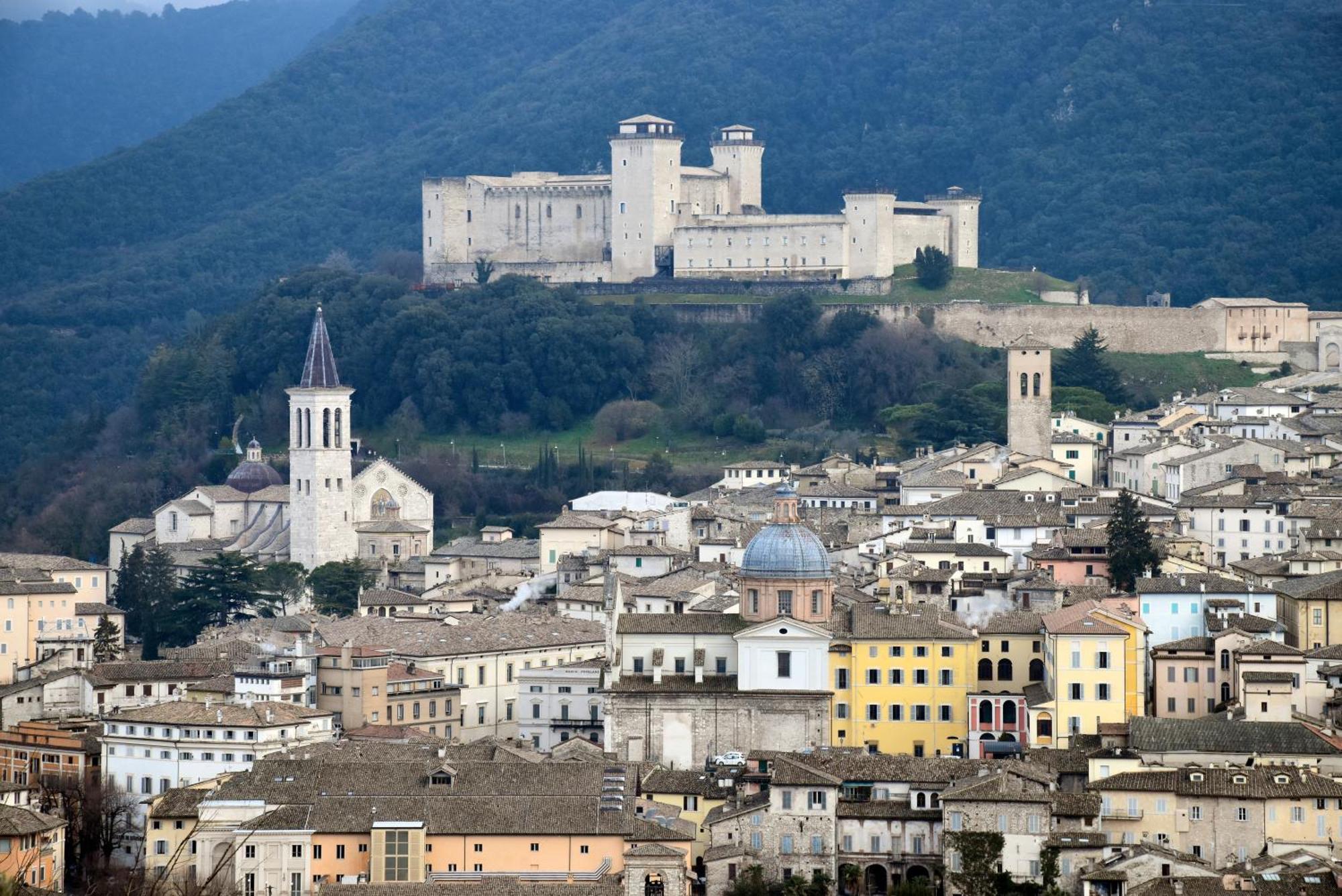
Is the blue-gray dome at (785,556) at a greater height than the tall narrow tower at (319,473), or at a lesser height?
lesser

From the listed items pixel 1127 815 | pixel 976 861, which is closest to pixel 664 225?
pixel 1127 815

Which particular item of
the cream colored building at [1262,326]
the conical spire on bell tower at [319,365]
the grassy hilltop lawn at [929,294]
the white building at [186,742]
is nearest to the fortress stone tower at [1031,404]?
the conical spire on bell tower at [319,365]

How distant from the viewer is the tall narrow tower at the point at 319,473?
70.8 m

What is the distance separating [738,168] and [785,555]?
5022 centimetres

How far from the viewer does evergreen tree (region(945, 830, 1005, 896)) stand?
36.9 metres

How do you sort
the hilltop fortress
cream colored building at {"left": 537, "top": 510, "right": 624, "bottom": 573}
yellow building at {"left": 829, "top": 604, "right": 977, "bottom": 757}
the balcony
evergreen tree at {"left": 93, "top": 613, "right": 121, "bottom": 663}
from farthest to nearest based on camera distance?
1. the hilltop fortress
2. cream colored building at {"left": 537, "top": 510, "right": 624, "bottom": 573}
3. evergreen tree at {"left": 93, "top": 613, "right": 121, "bottom": 663}
4. yellow building at {"left": 829, "top": 604, "right": 977, "bottom": 757}
5. the balcony

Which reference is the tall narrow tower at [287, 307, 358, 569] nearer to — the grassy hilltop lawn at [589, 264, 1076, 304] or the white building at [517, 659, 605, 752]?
the grassy hilltop lawn at [589, 264, 1076, 304]

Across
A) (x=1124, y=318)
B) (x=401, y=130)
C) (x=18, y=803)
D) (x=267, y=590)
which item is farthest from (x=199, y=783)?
(x=401, y=130)

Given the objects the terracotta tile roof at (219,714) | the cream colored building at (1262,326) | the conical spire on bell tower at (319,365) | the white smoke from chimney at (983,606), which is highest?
the cream colored building at (1262,326)

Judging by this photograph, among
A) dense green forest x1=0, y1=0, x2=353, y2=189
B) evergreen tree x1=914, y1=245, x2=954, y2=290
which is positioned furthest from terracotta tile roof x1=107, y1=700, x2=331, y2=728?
dense green forest x1=0, y1=0, x2=353, y2=189

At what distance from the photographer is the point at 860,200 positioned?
89.8m

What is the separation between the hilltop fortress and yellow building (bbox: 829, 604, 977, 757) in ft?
148

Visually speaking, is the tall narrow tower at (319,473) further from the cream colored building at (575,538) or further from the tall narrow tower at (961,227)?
the tall narrow tower at (961,227)

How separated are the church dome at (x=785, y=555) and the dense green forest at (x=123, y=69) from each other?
12216 centimetres
